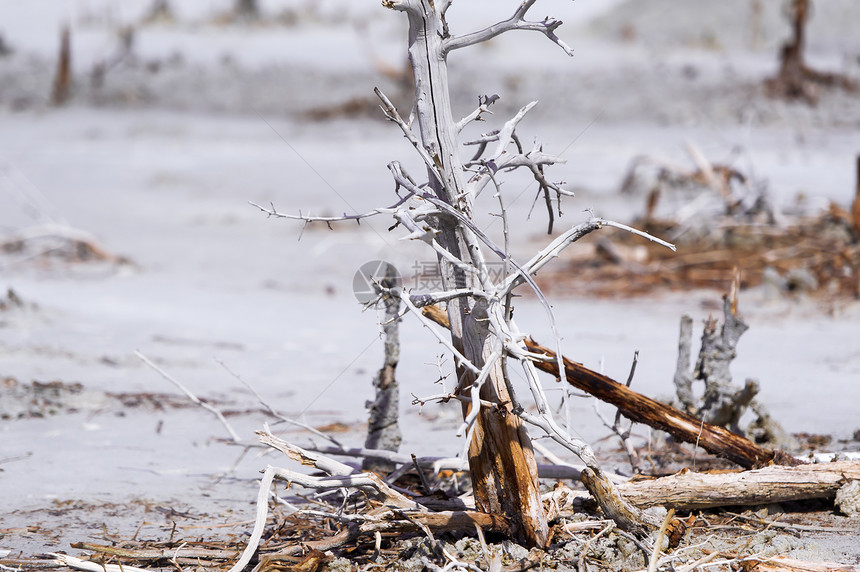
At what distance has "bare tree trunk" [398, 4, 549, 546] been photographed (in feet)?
8.48

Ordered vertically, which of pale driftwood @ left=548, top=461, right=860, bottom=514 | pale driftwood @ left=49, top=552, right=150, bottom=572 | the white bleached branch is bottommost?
pale driftwood @ left=49, top=552, right=150, bottom=572

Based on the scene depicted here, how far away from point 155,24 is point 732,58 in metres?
17.7

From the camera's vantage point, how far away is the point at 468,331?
265cm

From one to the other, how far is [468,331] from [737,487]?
3.42 ft

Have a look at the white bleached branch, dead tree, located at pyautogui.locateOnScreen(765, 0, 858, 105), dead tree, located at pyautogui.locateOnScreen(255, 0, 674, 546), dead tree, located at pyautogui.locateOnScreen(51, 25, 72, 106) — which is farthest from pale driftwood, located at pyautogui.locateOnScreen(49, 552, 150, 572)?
dead tree, located at pyautogui.locateOnScreen(51, 25, 72, 106)

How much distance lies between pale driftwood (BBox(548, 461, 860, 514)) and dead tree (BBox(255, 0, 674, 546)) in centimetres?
20

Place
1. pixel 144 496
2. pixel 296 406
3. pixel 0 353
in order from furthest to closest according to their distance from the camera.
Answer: pixel 0 353, pixel 296 406, pixel 144 496

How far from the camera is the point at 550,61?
83.4 feet

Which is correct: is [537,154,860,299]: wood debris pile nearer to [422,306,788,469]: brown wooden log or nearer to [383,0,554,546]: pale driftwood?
[422,306,788,469]: brown wooden log

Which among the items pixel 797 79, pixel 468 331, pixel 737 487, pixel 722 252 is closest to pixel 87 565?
pixel 468 331

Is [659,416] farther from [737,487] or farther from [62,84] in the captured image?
[62,84]

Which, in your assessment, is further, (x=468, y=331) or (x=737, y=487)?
(x=737, y=487)

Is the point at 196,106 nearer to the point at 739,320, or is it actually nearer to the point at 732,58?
the point at 732,58

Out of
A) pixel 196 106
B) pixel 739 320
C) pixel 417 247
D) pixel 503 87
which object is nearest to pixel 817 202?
pixel 417 247
